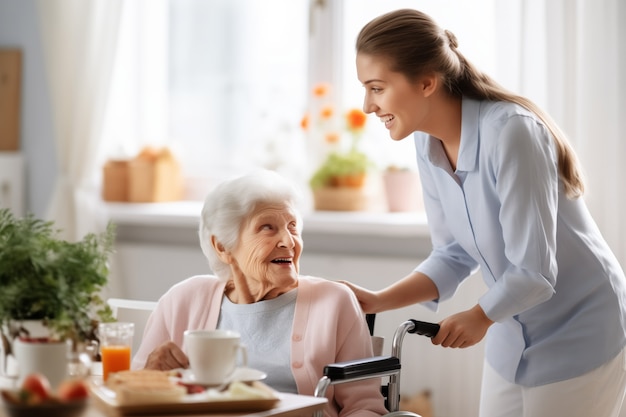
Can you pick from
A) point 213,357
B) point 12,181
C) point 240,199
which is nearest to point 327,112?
point 240,199

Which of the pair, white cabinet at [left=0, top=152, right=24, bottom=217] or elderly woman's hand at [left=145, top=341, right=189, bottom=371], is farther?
white cabinet at [left=0, top=152, right=24, bottom=217]

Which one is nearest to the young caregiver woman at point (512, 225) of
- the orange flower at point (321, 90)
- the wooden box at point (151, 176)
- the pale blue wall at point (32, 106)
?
the orange flower at point (321, 90)

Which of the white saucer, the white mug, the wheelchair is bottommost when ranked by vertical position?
the wheelchair

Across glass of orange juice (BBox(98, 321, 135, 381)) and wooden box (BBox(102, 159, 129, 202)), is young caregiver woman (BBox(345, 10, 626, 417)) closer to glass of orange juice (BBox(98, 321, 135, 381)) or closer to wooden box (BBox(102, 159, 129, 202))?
glass of orange juice (BBox(98, 321, 135, 381))

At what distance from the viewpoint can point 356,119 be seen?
3.42 meters

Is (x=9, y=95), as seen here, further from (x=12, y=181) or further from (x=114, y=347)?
(x=114, y=347)

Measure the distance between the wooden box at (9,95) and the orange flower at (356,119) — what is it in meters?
1.55

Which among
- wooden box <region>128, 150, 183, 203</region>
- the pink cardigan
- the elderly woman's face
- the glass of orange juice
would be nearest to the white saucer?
the glass of orange juice

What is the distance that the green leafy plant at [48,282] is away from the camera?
1.61 meters

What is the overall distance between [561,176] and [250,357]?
0.78 m

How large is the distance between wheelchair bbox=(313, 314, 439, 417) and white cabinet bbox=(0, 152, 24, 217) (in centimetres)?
238

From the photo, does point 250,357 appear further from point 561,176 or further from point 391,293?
point 561,176

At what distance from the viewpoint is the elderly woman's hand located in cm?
184

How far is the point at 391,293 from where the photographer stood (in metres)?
2.26
